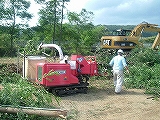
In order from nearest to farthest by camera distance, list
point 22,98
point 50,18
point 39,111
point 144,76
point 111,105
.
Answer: point 39,111
point 22,98
point 111,105
point 144,76
point 50,18

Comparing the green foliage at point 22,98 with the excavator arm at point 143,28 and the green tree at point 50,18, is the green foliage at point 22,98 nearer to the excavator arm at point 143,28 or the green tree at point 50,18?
the excavator arm at point 143,28

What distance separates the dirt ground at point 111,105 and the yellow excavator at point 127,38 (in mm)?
7607

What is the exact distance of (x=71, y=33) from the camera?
28.8m

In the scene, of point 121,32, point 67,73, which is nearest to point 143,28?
point 121,32

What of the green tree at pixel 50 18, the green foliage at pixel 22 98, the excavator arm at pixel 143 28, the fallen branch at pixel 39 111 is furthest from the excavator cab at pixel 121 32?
the fallen branch at pixel 39 111

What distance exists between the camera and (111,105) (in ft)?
29.1

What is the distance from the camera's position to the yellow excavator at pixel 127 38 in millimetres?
18672

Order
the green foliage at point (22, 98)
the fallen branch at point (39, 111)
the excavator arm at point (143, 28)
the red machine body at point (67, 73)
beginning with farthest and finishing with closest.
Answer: the excavator arm at point (143, 28) → the red machine body at point (67, 73) → the green foliage at point (22, 98) → the fallen branch at point (39, 111)

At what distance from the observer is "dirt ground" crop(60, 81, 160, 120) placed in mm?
7668

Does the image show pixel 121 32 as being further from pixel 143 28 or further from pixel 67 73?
pixel 67 73

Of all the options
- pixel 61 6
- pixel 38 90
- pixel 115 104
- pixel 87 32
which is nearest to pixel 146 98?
pixel 115 104

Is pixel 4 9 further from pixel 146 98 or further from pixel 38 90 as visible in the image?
pixel 38 90

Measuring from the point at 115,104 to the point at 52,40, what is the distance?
1978 cm

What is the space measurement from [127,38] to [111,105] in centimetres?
1062
